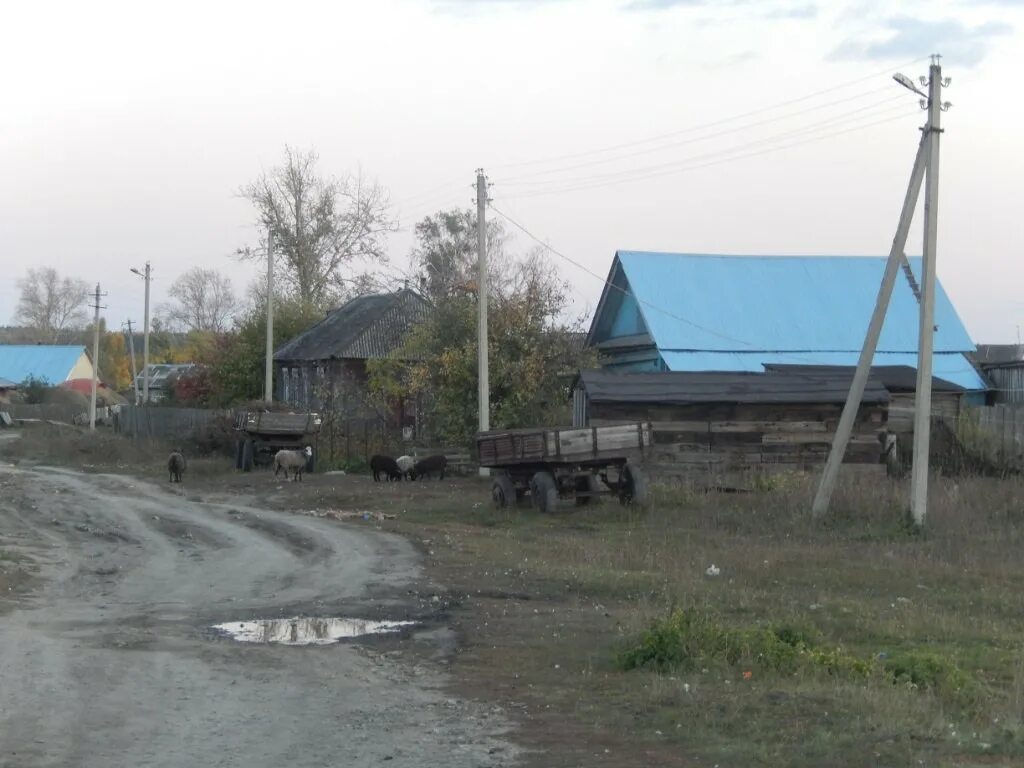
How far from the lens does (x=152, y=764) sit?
7520 millimetres

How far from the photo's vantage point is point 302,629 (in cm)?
1260

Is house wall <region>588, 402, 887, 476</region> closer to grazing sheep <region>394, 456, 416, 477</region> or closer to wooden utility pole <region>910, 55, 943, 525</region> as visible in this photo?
grazing sheep <region>394, 456, 416, 477</region>

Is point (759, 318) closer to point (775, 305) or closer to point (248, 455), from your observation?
point (775, 305)

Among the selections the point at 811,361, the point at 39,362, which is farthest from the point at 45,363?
the point at 811,361

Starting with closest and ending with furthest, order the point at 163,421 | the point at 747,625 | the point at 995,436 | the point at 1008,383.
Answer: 1. the point at 747,625
2. the point at 995,436
3. the point at 1008,383
4. the point at 163,421

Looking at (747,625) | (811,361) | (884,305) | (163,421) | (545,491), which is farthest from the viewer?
(163,421)

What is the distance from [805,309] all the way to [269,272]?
19.7 metres

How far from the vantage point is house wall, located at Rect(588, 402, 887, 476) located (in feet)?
99.7

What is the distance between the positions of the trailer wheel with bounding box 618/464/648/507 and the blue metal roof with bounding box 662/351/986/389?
Answer: 1176cm

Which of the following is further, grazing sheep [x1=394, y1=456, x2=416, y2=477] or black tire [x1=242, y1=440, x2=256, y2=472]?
black tire [x1=242, y1=440, x2=256, y2=472]

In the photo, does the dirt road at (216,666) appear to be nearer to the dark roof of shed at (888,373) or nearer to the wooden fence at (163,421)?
the dark roof of shed at (888,373)

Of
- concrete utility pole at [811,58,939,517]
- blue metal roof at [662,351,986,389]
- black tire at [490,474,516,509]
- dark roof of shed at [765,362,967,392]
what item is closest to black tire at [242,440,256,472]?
blue metal roof at [662,351,986,389]

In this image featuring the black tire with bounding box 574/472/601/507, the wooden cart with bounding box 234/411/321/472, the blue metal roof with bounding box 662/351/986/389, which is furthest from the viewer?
the wooden cart with bounding box 234/411/321/472

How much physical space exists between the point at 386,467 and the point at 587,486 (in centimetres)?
1009
